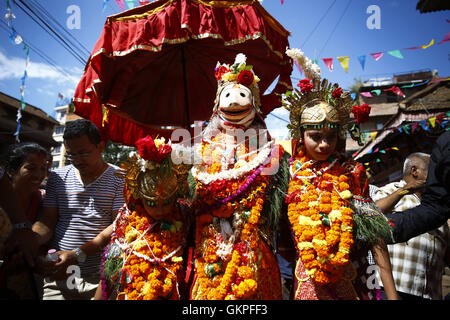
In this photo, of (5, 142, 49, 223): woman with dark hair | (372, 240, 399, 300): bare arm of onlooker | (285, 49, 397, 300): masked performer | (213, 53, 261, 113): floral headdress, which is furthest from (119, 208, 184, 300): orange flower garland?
(372, 240, 399, 300): bare arm of onlooker

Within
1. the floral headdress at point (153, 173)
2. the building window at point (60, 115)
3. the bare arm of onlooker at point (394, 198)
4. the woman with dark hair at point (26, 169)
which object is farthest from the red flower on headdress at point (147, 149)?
the building window at point (60, 115)

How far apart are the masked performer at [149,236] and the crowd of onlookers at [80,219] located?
462 millimetres

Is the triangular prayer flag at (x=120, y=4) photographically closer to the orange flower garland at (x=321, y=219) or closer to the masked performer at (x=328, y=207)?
the masked performer at (x=328, y=207)

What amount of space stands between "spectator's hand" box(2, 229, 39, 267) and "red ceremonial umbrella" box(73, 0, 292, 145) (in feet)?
5.15

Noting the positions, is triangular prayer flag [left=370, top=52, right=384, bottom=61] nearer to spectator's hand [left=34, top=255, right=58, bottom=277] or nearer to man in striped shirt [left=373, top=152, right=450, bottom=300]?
man in striped shirt [left=373, top=152, right=450, bottom=300]

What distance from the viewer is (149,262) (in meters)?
1.80

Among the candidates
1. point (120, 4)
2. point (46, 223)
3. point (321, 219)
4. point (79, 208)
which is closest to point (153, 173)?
point (79, 208)

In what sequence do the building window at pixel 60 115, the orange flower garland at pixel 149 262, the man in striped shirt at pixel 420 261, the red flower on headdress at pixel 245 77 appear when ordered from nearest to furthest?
1. the orange flower garland at pixel 149 262
2. the red flower on headdress at pixel 245 77
3. the man in striped shirt at pixel 420 261
4. the building window at pixel 60 115

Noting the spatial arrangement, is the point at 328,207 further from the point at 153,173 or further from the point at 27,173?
the point at 27,173

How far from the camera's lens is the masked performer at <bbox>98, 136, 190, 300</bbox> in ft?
5.82

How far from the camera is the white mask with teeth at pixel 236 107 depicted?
2162mm

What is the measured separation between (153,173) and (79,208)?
3.65 ft

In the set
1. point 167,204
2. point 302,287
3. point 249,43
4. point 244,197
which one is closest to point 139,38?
point 249,43

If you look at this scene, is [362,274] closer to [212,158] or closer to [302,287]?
[302,287]
